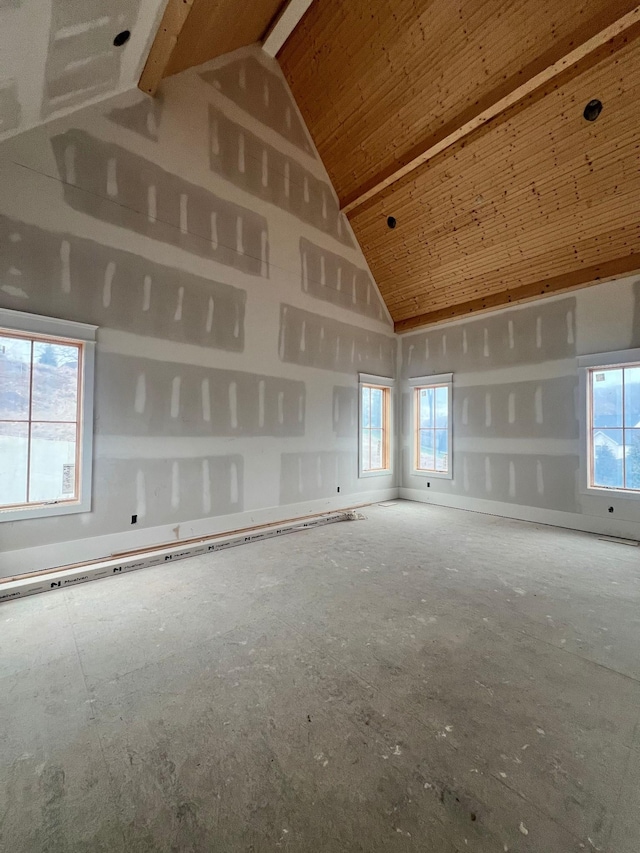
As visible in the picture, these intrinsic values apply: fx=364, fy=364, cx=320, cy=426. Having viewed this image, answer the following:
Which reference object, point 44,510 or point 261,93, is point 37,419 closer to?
point 44,510

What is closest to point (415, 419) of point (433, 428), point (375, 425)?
point (433, 428)

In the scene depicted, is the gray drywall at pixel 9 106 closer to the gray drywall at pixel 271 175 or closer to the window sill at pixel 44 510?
the gray drywall at pixel 271 175

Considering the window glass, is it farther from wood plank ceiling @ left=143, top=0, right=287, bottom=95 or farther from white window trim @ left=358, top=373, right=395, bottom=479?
wood plank ceiling @ left=143, top=0, right=287, bottom=95

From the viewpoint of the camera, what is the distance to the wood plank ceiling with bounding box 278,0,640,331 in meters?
3.52

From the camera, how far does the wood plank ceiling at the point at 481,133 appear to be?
3518mm

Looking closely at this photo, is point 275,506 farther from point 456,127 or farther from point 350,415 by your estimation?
point 456,127

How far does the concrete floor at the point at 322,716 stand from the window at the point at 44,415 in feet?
2.99

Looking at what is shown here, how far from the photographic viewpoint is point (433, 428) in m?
6.65

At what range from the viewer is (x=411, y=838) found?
1.17 m

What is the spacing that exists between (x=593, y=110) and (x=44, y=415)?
6.11 meters

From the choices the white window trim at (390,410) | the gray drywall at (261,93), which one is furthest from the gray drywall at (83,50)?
the white window trim at (390,410)

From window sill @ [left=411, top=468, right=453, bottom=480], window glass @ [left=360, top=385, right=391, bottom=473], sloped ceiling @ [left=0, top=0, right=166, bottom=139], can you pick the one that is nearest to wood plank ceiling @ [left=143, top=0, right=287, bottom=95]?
sloped ceiling @ [left=0, top=0, right=166, bottom=139]

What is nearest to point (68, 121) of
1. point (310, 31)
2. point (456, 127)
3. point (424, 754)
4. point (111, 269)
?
point (111, 269)

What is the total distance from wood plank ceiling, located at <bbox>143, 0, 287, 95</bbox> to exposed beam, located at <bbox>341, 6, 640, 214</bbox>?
7.41 ft
